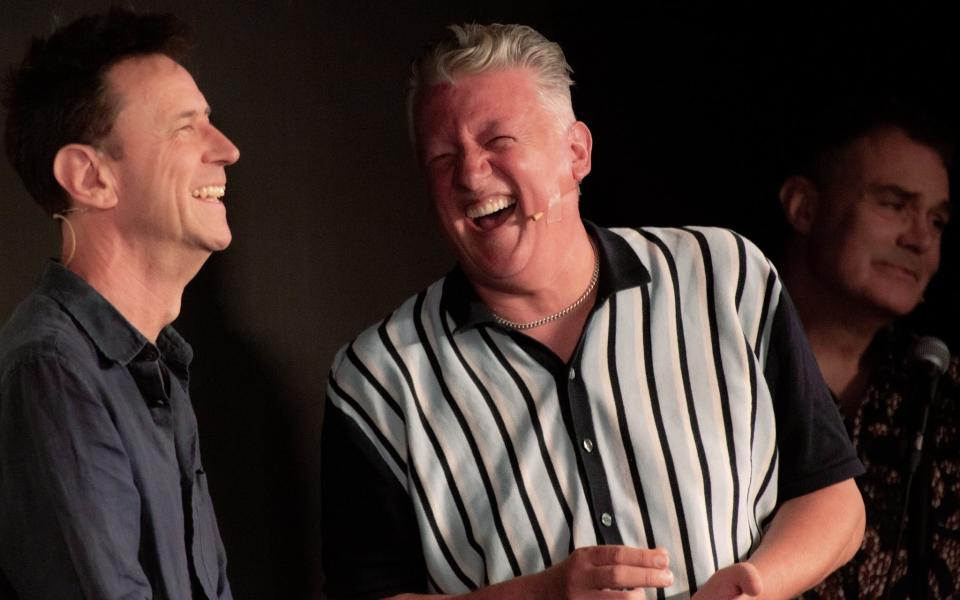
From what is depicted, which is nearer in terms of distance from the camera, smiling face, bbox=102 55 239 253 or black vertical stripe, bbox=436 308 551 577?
smiling face, bbox=102 55 239 253

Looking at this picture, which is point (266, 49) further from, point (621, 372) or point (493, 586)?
point (493, 586)

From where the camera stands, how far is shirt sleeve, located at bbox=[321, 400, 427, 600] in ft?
6.68

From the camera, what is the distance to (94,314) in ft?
5.70

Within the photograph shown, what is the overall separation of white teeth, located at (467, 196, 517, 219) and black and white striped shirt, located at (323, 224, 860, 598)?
Result: 15cm

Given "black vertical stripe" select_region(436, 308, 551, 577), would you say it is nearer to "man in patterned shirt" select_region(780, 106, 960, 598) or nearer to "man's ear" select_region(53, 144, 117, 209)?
"man's ear" select_region(53, 144, 117, 209)

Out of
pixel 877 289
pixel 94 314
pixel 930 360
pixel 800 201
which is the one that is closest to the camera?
pixel 94 314

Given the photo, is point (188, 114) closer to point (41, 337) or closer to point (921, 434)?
point (41, 337)

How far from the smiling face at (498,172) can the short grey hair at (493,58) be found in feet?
0.04

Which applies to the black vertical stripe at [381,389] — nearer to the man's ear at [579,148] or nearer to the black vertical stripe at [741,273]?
the man's ear at [579,148]

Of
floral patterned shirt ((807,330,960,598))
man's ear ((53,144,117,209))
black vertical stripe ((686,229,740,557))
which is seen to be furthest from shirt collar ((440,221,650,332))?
floral patterned shirt ((807,330,960,598))

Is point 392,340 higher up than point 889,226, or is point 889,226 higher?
point 889,226

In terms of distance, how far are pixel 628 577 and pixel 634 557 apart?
1.1 inches

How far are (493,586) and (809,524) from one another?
0.49m

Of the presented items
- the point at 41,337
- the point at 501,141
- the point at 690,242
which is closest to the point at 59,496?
the point at 41,337
